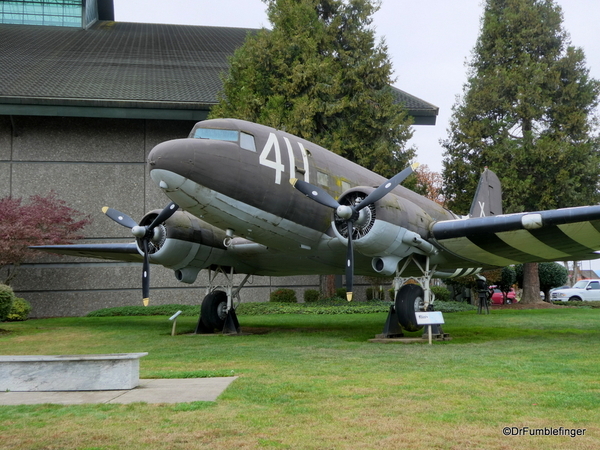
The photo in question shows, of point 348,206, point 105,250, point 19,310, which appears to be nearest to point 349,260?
point 348,206

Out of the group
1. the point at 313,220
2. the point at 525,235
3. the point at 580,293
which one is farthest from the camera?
the point at 580,293

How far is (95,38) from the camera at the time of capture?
42219 millimetres

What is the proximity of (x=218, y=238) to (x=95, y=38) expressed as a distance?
1182 inches

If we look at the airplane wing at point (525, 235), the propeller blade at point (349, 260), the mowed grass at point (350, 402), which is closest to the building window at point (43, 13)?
the mowed grass at point (350, 402)

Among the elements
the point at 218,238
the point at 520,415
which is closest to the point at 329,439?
the point at 520,415

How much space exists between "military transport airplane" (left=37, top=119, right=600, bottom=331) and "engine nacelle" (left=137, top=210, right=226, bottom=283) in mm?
32

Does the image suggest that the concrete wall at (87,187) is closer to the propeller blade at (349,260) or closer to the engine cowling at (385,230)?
the engine cowling at (385,230)

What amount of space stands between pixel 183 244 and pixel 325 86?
1305 cm

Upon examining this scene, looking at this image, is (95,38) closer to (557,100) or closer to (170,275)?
(170,275)

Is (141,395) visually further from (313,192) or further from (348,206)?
(348,206)

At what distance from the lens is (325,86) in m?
27.4

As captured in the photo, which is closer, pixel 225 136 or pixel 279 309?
pixel 225 136

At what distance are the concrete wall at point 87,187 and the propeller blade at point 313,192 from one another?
18.0m

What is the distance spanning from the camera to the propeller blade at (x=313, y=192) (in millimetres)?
14125
